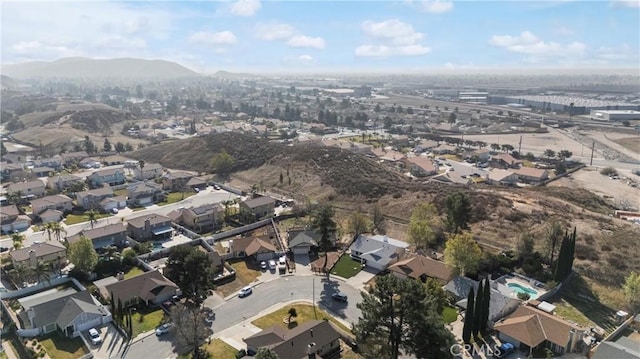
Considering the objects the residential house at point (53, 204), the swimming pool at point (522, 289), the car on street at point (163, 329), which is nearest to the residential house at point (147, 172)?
the residential house at point (53, 204)

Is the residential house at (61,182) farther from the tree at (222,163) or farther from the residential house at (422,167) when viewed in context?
the residential house at (422,167)

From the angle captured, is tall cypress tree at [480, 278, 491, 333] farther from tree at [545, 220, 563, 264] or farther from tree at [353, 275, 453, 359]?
tree at [545, 220, 563, 264]

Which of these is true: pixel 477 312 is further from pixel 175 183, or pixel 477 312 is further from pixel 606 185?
pixel 606 185

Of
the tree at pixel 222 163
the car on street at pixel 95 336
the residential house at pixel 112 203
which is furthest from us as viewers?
the tree at pixel 222 163

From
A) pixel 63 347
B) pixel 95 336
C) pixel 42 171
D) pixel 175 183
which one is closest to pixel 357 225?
pixel 95 336

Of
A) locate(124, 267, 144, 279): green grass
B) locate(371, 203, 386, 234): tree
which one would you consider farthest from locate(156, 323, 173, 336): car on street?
locate(371, 203, 386, 234): tree

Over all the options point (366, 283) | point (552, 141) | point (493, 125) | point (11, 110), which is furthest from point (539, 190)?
point (11, 110)

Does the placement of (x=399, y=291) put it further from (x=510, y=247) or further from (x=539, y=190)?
(x=539, y=190)
